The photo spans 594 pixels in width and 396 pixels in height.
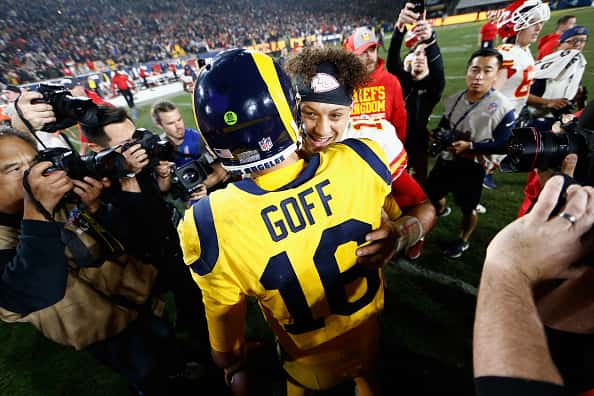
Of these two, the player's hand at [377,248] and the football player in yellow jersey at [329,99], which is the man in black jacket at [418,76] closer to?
the football player in yellow jersey at [329,99]

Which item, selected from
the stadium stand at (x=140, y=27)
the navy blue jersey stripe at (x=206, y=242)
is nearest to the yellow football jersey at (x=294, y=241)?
the navy blue jersey stripe at (x=206, y=242)

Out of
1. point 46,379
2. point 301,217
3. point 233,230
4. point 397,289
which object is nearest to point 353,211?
point 301,217

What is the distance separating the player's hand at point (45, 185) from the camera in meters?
1.40

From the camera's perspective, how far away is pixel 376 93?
3.10 meters

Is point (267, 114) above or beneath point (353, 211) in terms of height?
above

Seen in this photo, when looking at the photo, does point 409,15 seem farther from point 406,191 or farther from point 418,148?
point 406,191

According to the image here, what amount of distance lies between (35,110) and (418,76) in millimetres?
4077

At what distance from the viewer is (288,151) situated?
109 centimetres

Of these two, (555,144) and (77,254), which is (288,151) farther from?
(77,254)

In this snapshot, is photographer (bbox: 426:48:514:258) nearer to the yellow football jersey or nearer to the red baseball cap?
the red baseball cap

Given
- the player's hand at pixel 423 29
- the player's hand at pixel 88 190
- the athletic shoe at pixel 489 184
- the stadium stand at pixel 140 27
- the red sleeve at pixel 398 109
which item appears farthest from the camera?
the stadium stand at pixel 140 27

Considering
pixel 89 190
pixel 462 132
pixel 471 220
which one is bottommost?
pixel 471 220

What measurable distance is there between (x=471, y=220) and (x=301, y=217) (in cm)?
299

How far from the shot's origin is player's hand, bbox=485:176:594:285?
29.8 inches
